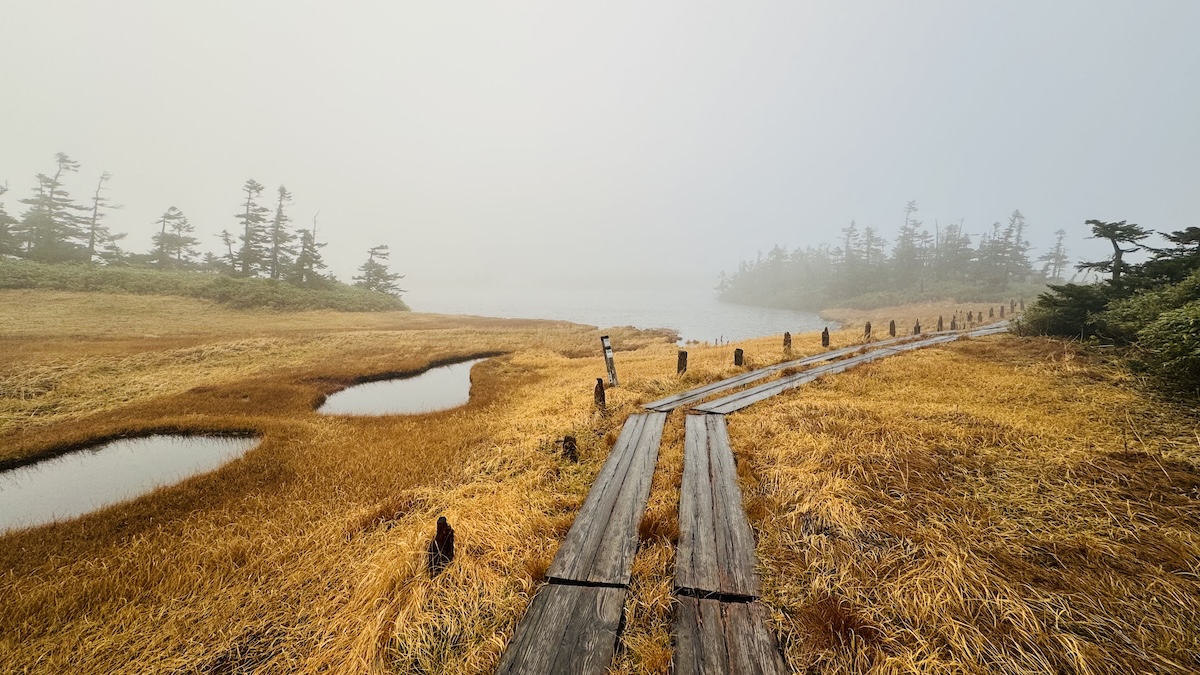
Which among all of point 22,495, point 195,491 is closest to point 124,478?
point 22,495

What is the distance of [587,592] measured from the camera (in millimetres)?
3639

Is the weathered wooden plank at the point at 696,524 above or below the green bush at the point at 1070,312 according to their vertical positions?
below

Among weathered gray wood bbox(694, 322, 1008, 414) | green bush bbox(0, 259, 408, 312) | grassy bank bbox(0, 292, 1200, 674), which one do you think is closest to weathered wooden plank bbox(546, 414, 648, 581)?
grassy bank bbox(0, 292, 1200, 674)

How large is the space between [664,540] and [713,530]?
640mm

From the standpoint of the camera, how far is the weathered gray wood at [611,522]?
155 inches

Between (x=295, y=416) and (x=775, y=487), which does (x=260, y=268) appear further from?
(x=775, y=487)

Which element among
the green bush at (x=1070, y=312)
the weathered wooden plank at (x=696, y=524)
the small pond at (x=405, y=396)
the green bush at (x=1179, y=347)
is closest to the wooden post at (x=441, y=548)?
the weathered wooden plank at (x=696, y=524)

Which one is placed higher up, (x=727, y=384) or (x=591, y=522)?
(x=727, y=384)

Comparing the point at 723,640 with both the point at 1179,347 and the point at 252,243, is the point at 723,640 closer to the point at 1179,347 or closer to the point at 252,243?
the point at 1179,347

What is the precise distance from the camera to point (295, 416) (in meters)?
10.4

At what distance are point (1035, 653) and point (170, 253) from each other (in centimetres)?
7831

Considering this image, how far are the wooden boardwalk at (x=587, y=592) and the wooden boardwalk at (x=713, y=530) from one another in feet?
1.93

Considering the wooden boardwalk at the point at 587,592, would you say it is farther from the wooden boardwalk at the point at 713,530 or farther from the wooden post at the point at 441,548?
the wooden post at the point at 441,548

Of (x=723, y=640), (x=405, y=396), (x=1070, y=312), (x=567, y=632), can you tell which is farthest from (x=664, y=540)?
(x=1070, y=312)
